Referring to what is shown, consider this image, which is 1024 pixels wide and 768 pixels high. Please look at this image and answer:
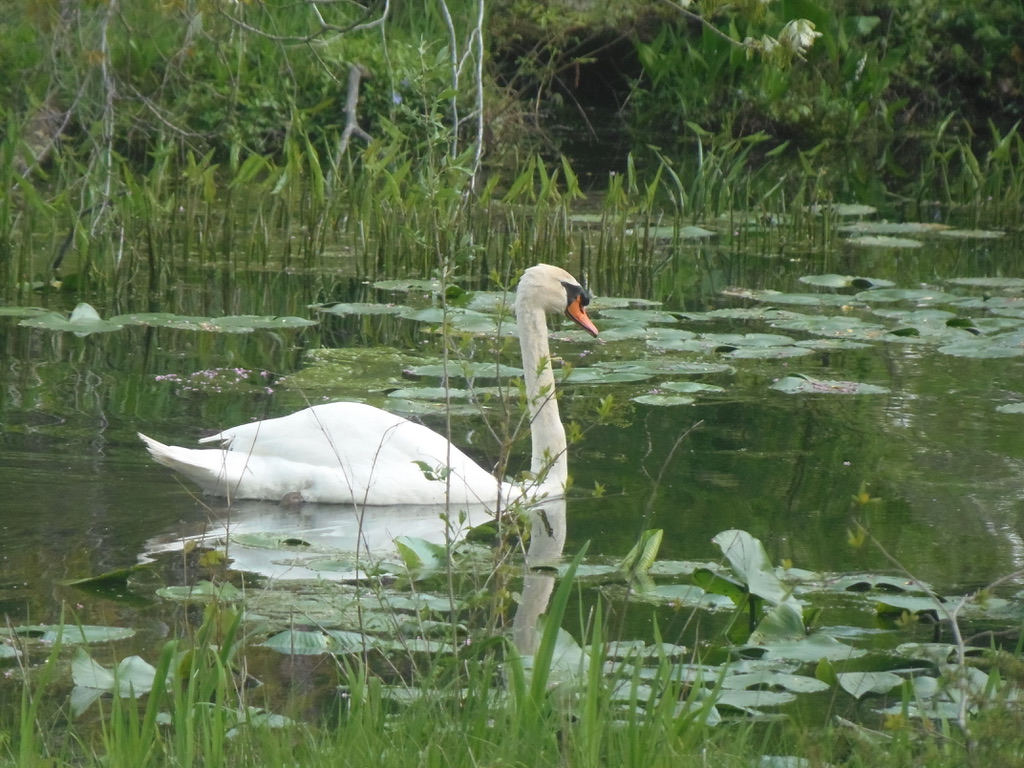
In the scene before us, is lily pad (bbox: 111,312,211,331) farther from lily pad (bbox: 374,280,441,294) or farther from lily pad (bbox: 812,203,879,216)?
lily pad (bbox: 812,203,879,216)

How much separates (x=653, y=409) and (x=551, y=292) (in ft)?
2.92

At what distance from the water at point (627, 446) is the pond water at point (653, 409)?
1 cm

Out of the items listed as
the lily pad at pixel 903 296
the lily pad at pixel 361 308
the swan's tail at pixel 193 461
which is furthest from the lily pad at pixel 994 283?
the swan's tail at pixel 193 461

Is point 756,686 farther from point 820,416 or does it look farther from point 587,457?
point 820,416

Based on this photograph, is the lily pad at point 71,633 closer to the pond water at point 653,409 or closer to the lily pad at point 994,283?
the pond water at point 653,409

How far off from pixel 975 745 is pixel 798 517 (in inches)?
117

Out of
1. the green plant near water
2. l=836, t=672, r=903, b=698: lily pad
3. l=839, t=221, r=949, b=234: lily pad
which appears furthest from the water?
l=839, t=221, r=949, b=234: lily pad

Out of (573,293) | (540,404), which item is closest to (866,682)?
(540,404)

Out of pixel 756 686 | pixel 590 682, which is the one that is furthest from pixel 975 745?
pixel 756 686

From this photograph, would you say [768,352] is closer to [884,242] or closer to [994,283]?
[994,283]

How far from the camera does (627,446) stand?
6.73 m

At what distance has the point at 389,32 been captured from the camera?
16.9 metres

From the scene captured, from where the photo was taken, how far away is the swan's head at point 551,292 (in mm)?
6605

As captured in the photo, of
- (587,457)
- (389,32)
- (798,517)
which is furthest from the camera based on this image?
(389,32)
